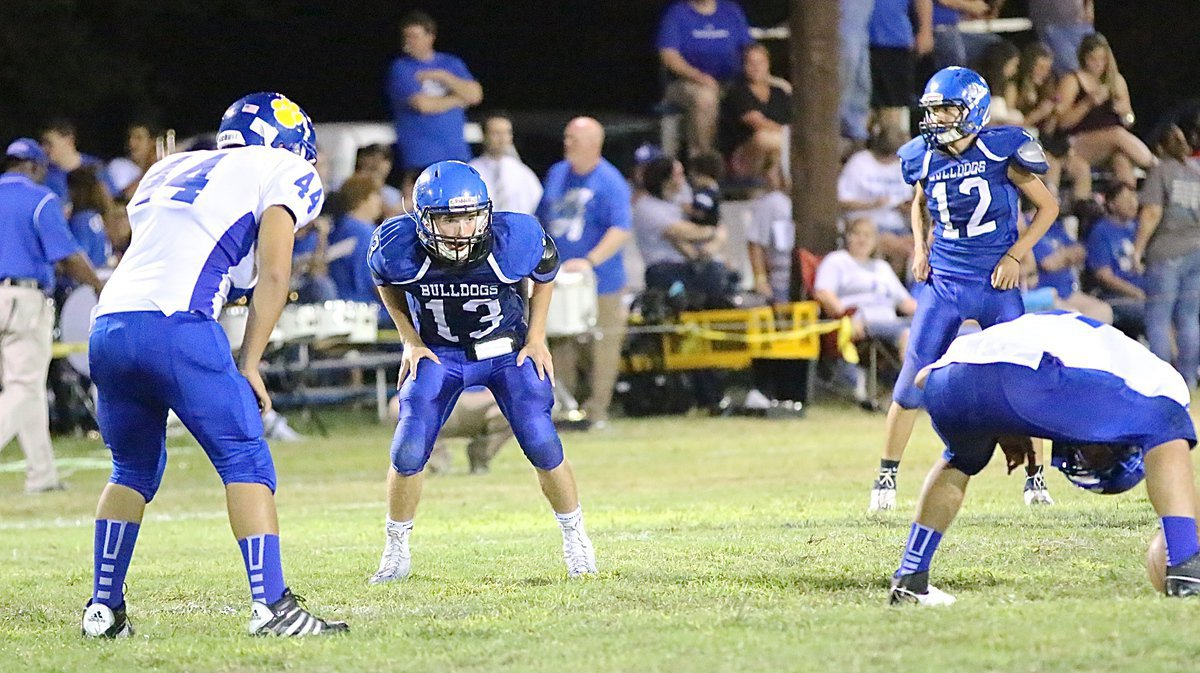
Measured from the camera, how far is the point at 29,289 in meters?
12.1

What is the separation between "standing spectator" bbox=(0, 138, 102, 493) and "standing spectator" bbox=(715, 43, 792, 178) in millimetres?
7378

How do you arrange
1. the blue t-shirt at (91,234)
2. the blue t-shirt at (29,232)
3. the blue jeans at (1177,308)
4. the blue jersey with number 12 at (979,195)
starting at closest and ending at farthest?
the blue jersey with number 12 at (979,195)
the blue t-shirt at (29,232)
the blue t-shirt at (91,234)
the blue jeans at (1177,308)

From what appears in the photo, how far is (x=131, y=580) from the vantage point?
25.7ft

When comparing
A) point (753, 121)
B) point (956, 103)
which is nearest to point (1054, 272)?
point (753, 121)

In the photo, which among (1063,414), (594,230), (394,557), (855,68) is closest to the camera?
(1063,414)

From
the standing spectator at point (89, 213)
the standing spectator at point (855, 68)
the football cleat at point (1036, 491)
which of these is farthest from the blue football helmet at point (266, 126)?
the standing spectator at point (855, 68)

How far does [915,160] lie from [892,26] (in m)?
9.10

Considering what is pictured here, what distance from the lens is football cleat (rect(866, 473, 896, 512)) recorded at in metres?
9.13

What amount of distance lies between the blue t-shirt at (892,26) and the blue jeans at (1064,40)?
136cm

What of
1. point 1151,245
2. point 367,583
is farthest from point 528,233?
point 1151,245

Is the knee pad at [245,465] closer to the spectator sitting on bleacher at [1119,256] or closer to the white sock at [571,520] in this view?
the white sock at [571,520]

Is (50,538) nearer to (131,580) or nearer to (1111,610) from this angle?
(131,580)

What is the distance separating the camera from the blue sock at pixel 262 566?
19.5ft

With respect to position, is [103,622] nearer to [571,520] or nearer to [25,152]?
[571,520]
